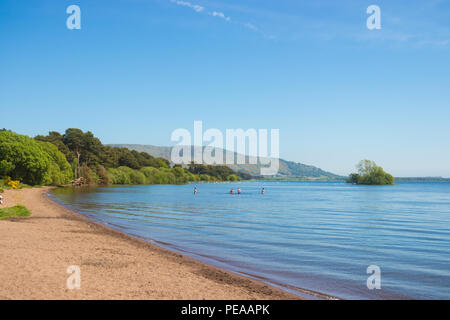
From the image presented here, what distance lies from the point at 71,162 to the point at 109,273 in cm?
12415

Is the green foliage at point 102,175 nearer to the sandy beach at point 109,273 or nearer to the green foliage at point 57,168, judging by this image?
the green foliage at point 57,168

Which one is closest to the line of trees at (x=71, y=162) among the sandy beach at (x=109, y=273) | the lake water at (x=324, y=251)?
the lake water at (x=324, y=251)

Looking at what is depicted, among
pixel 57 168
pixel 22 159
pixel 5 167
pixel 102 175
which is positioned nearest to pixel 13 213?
pixel 5 167

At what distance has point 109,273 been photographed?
34.0 feet

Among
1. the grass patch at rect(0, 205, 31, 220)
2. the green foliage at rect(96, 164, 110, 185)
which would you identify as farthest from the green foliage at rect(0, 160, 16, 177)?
the green foliage at rect(96, 164, 110, 185)

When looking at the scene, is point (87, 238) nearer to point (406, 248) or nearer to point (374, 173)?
point (406, 248)

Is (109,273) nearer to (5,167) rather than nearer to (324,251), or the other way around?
(324,251)

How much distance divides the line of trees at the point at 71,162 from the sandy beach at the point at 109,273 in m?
60.3

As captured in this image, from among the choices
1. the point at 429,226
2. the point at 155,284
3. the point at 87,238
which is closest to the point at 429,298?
the point at 155,284

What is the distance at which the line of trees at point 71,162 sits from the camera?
69500 millimetres

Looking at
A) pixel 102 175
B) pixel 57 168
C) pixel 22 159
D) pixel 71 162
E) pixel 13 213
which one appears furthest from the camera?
pixel 102 175

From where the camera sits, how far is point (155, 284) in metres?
9.49
